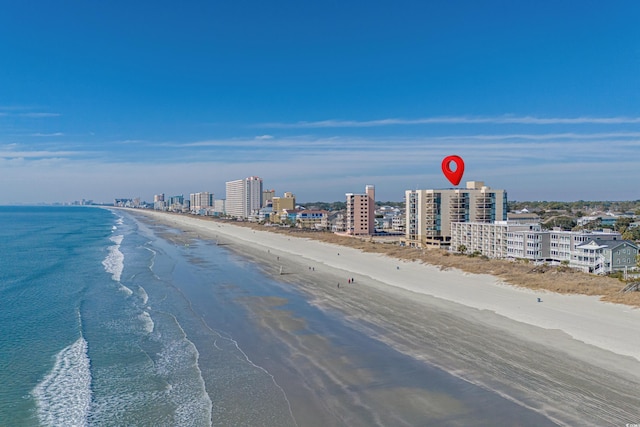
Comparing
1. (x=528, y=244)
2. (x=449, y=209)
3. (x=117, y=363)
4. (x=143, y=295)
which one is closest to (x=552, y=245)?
(x=528, y=244)

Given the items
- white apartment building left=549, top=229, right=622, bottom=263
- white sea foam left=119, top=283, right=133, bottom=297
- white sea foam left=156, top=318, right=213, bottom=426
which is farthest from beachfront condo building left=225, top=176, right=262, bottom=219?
white sea foam left=156, top=318, right=213, bottom=426

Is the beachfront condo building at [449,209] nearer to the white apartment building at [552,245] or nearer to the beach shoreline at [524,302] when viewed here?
the white apartment building at [552,245]

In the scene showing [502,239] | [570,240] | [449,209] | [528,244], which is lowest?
[528,244]

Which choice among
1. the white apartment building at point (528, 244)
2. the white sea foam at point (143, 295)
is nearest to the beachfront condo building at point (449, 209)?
the white apartment building at point (528, 244)

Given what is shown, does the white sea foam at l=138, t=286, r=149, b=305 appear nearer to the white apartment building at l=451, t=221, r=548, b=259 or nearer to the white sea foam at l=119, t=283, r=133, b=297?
the white sea foam at l=119, t=283, r=133, b=297

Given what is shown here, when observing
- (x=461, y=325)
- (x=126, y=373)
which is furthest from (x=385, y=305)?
(x=126, y=373)

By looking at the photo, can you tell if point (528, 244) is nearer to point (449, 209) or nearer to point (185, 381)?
point (449, 209)

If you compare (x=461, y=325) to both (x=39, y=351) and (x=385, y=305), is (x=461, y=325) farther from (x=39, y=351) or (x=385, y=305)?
(x=39, y=351)
